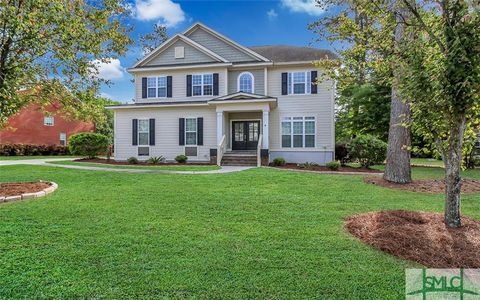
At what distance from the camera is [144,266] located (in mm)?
3375

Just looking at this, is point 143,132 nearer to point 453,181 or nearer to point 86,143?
point 86,143

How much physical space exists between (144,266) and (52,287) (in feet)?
2.87

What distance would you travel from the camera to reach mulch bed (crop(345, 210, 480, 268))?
3688mm

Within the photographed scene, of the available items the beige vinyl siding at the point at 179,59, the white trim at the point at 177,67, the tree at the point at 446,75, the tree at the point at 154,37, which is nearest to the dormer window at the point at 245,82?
the white trim at the point at 177,67

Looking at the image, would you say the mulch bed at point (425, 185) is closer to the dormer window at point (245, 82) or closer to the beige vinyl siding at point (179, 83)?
the dormer window at point (245, 82)

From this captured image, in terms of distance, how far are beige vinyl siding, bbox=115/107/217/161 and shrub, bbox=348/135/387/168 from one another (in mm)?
7810

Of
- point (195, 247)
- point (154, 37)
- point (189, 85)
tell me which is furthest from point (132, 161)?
point (154, 37)

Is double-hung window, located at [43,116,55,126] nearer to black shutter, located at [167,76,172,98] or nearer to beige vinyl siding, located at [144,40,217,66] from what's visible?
beige vinyl siding, located at [144,40,217,66]

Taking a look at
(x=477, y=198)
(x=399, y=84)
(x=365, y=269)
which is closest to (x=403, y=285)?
(x=365, y=269)

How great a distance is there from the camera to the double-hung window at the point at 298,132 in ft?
56.6

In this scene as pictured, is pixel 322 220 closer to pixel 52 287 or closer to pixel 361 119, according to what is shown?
pixel 52 287

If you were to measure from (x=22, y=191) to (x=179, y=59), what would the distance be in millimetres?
13406

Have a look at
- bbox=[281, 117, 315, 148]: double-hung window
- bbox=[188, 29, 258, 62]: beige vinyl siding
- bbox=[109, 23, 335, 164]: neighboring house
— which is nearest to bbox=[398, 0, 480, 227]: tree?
bbox=[109, 23, 335, 164]: neighboring house

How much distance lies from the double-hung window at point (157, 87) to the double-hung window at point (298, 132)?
773cm
